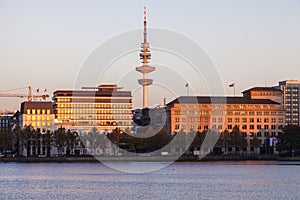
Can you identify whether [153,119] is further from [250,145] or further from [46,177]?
[46,177]

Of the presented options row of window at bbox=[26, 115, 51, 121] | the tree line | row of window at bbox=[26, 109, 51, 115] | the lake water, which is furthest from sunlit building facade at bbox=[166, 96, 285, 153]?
the lake water

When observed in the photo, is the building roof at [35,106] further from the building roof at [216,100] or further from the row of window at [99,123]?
the building roof at [216,100]

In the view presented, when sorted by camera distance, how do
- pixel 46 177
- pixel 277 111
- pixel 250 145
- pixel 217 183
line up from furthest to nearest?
pixel 277 111
pixel 250 145
pixel 46 177
pixel 217 183

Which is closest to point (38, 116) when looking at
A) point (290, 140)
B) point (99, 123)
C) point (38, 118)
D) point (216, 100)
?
point (38, 118)

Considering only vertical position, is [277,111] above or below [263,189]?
above

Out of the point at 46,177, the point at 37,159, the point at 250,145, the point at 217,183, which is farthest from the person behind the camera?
the point at 250,145

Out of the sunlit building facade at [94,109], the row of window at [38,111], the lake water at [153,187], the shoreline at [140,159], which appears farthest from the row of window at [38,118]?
the lake water at [153,187]

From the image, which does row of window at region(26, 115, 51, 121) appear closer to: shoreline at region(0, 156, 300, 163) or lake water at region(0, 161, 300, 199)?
shoreline at region(0, 156, 300, 163)

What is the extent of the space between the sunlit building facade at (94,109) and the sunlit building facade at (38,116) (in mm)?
12629

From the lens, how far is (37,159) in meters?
134

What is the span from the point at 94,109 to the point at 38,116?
2172cm

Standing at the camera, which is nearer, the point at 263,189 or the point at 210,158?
the point at 263,189

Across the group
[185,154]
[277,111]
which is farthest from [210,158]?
[277,111]

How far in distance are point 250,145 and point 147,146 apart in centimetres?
2452
